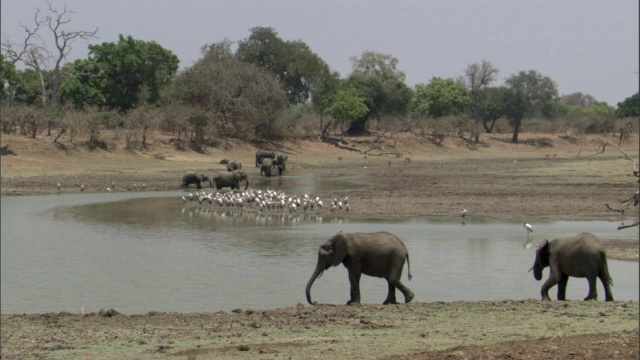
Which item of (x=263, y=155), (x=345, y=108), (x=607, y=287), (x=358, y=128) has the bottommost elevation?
(x=263, y=155)

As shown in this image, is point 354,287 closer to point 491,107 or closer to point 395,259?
point 395,259

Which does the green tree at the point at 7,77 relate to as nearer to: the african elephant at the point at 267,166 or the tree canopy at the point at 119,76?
the tree canopy at the point at 119,76

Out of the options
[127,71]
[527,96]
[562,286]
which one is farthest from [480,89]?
[562,286]

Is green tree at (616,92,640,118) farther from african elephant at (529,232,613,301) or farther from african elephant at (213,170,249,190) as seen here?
african elephant at (529,232,613,301)

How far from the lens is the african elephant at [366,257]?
15.0 meters

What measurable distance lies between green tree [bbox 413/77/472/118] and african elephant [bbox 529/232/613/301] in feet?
266

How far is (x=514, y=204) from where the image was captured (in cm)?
3291

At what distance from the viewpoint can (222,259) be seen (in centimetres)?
2148

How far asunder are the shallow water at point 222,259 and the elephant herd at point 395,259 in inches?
31.7

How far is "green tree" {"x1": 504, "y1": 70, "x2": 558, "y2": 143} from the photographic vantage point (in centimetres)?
9594

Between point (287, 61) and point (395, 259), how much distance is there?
70802 mm

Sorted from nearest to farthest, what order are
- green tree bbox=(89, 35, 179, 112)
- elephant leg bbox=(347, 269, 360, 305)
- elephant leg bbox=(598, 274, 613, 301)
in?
1. elephant leg bbox=(598, 274, 613, 301)
2. elephant leg bbox=(347, 269, 360, 305)
3. green tree bbox=(89, 35, 179, 112)

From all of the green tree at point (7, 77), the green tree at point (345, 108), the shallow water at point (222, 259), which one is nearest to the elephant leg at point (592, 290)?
the shallow water at point (222, 259)

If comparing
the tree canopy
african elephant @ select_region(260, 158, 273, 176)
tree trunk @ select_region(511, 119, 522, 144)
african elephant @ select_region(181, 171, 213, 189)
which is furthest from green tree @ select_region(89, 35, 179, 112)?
tree trunk @ select_region(511, 119, 522, 144)
